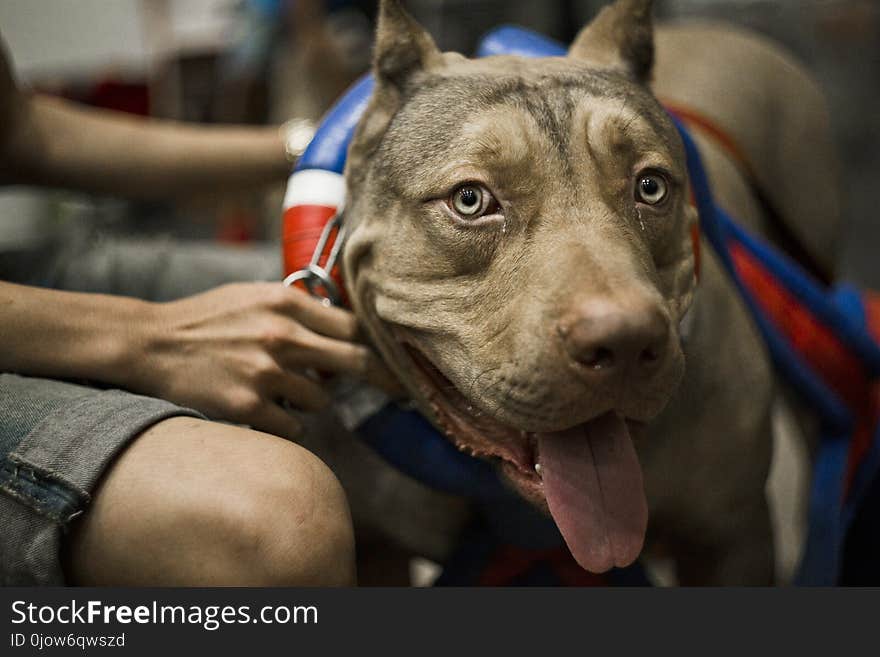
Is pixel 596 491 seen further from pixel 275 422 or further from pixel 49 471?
pixel 49 471

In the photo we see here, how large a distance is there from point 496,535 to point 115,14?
246cm

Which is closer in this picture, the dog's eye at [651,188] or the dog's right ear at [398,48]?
the dog's eye at [651,188]

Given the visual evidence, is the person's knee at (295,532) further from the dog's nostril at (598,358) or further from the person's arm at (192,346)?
the dog's nostril at (598,358)

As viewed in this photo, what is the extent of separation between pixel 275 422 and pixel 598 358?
1.42 ft

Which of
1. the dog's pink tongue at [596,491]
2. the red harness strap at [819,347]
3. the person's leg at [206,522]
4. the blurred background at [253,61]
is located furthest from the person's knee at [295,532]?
the blurred background at [253,61]

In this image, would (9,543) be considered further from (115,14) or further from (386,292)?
(115,14)

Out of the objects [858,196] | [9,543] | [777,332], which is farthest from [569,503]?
[858,196]

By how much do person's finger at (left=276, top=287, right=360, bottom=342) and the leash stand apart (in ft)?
0.18

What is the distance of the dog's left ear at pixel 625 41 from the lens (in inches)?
51.3

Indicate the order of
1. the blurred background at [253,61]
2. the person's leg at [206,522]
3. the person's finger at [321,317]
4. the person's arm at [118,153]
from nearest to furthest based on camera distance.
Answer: the person's leg at [206,522], the person's finger at [321,317], the person's arm at [118,153], the blurred background at [253,61]

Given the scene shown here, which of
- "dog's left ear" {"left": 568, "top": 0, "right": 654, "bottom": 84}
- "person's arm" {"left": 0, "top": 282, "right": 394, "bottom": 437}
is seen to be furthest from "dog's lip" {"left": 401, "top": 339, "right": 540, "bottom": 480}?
"dog's left ear" {"left": 568, "top": 0, "right": 654, "bottom": 84}

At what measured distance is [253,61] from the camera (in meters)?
3.75

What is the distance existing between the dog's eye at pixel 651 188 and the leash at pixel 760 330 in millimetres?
140

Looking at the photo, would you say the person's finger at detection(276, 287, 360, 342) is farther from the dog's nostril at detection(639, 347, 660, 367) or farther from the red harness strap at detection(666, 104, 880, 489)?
the red harness strap at detection(666, 104, 880, 489)
